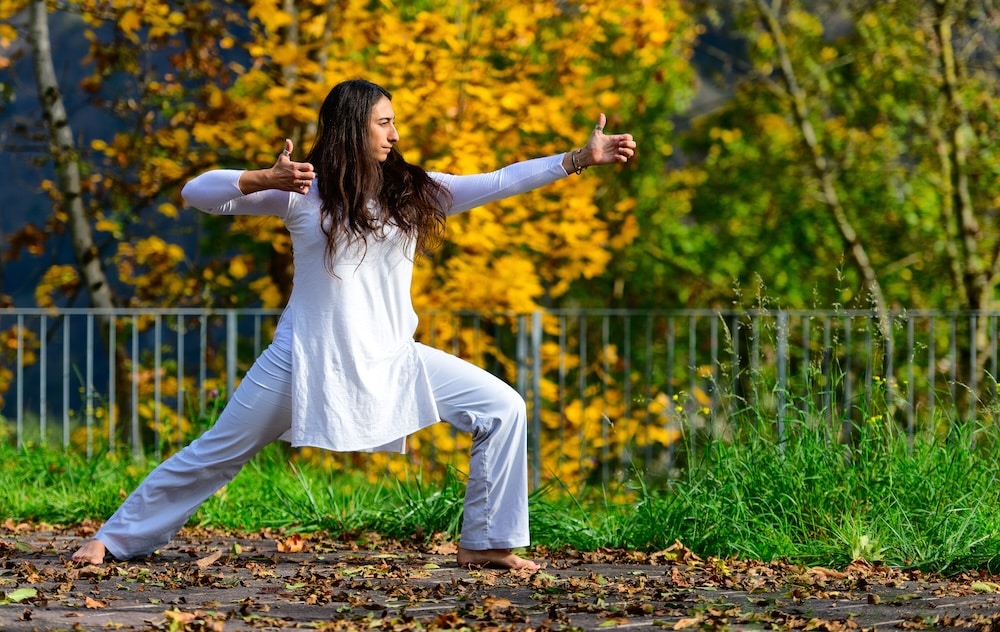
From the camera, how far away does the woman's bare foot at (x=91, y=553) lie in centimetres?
484

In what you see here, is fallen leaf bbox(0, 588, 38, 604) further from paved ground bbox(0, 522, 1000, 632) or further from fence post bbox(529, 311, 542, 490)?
fence post bbox(529, 311, 542, 490)

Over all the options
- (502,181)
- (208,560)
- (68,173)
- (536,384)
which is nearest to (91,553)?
(208,560)

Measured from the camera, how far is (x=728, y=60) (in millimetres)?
13164

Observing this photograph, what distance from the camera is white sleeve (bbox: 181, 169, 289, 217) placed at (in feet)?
15.0

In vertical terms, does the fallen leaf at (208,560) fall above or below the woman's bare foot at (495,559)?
below

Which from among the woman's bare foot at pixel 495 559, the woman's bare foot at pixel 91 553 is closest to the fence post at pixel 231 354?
the woman's bare foot at pixel 91 553

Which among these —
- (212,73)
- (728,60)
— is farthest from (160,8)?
(728,60)

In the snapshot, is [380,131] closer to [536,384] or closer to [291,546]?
[291,546]

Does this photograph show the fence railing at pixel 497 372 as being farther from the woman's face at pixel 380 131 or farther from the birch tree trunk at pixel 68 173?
the woman's face at pixel 380 131

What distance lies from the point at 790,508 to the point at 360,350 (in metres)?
1.75

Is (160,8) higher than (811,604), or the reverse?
(160,8)

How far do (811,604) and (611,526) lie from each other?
1498mm

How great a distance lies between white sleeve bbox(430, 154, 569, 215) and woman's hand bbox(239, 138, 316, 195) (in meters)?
0.63

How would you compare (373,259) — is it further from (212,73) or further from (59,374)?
(59,374)
